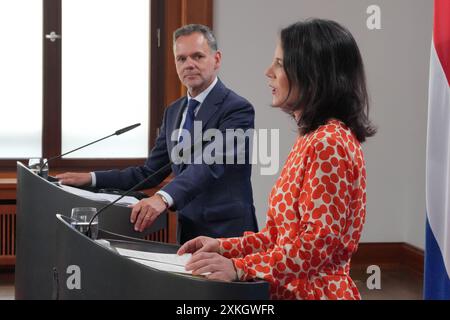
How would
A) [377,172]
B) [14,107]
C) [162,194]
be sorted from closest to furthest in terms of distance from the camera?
[162,194]
[14,107]
[377,172]

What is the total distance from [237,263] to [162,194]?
897 mm

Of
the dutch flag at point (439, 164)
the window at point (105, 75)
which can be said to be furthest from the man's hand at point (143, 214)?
the window at point (105, 75)

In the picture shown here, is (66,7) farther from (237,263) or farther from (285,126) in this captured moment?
(237,263)

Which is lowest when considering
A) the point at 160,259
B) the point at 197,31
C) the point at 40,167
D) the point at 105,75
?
the point at 160,259

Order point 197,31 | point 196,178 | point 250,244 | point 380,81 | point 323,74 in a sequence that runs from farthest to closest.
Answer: point 380,81
point 197,31
point 196,178
point 250,244
point 323,74

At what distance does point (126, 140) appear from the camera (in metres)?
5.06

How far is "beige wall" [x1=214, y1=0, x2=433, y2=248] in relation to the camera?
502 cm

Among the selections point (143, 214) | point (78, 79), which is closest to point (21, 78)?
point (78, 79)

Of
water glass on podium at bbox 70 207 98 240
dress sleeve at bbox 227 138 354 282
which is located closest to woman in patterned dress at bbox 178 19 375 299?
dress sleeve at bbox 227 138 354 282

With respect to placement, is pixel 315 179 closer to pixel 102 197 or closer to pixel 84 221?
pixel 84 221

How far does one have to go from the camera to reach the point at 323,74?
1.63m

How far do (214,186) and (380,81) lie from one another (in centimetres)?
288

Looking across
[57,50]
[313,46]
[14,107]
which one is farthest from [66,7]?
[313,46]

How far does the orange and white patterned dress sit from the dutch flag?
73 centimetres
